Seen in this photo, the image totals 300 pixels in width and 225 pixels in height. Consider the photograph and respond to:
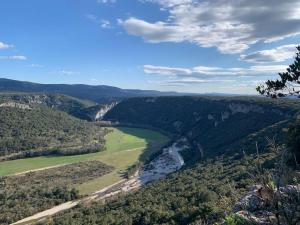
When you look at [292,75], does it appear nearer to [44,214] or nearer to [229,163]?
[229,163]

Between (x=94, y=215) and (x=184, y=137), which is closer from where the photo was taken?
(x=94, y=215)

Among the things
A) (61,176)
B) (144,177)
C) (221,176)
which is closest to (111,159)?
(61,176)

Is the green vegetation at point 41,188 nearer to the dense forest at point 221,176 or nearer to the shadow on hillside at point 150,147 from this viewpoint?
the shadow on hillside at point 150,147

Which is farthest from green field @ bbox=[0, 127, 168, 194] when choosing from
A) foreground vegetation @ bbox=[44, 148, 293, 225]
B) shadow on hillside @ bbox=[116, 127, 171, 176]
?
foreground vegetation @ bbox=[44, 148, 293, 225]

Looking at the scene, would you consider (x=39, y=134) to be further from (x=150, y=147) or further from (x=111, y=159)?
(x=150, y=147)

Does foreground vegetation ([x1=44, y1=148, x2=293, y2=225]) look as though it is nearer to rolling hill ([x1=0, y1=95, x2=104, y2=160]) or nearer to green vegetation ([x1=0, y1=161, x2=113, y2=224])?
green vegetation ([x1=0, y1=161, x2=113, y2=224])

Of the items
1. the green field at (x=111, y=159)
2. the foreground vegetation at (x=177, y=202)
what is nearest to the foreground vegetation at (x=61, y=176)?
the green field at (x=111, y=159)

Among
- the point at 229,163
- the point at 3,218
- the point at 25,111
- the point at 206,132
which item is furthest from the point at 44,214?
the point at 25,111
